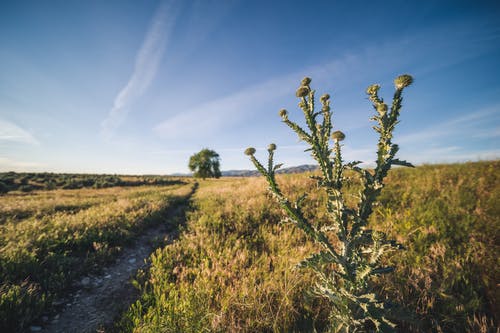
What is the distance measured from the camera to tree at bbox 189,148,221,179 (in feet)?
227

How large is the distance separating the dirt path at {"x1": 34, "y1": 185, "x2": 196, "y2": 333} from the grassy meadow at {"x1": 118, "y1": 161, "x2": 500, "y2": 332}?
411 millimetres

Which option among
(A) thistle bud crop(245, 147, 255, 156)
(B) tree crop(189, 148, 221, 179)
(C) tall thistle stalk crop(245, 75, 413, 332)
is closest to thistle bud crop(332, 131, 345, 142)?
(C) tall thistle stalk crop(245, 75, 413, 332)

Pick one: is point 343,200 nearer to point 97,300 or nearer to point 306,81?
point 306,81

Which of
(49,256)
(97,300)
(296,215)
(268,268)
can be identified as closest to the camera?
(296,215)

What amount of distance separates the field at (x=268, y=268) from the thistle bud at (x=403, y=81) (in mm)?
989

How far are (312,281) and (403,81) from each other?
284 cm

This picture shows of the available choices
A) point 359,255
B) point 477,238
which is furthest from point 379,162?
point 477,238

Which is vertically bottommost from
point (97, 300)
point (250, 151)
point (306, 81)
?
point (97, 300)

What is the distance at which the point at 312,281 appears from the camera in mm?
3162

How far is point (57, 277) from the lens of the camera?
14.6ft

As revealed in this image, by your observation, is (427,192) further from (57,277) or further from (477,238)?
(57,277)

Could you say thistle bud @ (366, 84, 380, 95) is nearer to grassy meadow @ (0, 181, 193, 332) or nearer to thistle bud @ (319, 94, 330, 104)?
thistle bud @ (319, 94, 330, 104)

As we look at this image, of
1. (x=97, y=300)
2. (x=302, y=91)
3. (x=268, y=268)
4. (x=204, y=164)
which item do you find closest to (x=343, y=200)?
(x=302, y=91)

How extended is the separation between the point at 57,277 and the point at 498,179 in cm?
1207
